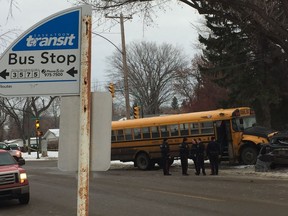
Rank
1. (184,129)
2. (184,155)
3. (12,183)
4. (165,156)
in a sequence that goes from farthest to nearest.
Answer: (184,129) < (165,156) < (184,155) < (12,183)

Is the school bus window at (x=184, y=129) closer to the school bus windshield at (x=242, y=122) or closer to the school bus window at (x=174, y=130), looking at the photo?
the school bus window at (x=174, y=130)

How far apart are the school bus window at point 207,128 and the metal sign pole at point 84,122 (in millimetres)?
19609

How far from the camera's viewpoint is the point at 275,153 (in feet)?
66.4

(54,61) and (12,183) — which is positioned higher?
(54,61)

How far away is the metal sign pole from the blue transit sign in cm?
6

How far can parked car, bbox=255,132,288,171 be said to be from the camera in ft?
65.9

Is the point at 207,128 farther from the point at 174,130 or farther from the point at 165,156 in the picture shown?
the point at 165,156

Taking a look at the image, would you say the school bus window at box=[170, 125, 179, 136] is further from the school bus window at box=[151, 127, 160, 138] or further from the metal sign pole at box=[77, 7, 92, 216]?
the metal sign pole at box=[77, 7, 92, 216]

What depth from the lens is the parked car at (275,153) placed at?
65.9 feet

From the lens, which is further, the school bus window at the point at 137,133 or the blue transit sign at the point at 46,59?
the school bus window at the point at 137,133

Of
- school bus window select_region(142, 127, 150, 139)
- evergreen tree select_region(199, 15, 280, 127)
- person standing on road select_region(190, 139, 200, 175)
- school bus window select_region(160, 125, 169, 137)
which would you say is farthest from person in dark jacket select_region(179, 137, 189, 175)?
evergreen tree select_region(199, 15, 280, 127)

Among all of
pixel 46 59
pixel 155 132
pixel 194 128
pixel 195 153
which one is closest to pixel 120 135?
pixel 155 132

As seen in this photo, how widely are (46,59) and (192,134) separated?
20.0 meters

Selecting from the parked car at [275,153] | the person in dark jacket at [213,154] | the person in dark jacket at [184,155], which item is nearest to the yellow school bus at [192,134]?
the person in dark jacket at [184,155]
